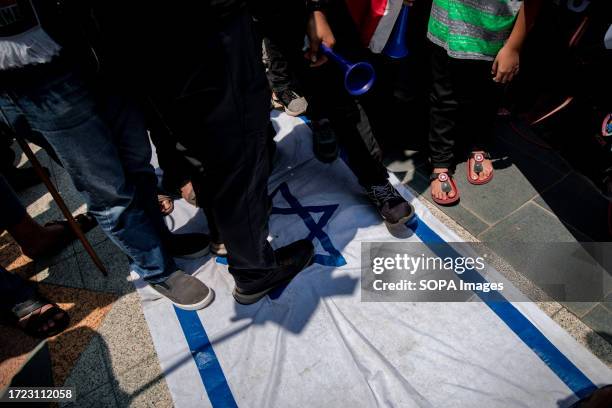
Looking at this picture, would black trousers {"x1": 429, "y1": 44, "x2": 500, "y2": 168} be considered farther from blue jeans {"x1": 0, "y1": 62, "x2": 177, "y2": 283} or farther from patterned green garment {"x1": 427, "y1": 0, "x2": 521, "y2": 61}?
blue jeans {"x1": 0, "y1": 62, "x2": 177, "y2": 283}

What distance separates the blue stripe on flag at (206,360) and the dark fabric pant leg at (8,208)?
1.11 meters

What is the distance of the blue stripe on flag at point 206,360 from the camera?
6.05 ft

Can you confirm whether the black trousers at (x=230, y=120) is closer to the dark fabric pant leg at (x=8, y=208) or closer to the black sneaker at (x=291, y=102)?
the dark fabric pant leg at (x=8, y=208)

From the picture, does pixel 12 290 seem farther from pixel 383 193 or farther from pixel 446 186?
pixel 446 186

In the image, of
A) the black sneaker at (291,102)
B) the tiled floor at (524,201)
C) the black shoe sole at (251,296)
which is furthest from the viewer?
the black sneaker at (291,102)

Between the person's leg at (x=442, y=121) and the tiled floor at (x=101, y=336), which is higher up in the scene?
the person's leg at (x=442, y=121)

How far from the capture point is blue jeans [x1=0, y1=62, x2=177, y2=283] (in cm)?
130

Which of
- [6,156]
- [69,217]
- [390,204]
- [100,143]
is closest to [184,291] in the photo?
[69,217]

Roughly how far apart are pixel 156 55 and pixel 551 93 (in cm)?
251

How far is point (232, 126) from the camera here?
1354 mm

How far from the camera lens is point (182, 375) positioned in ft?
6.36

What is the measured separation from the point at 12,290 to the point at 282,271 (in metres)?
1.46

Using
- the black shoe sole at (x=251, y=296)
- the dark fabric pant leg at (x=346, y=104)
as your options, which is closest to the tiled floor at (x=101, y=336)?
the black shoe sole at (x=251, y=296)

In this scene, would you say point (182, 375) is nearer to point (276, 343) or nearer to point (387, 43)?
point (276, 343)
